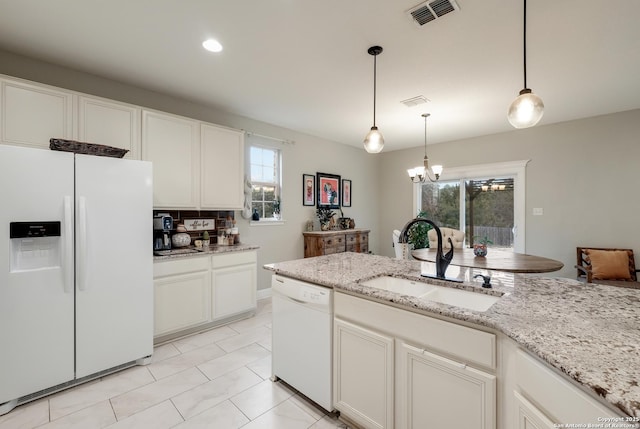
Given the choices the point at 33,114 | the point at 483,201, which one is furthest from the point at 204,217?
the point at 483,201

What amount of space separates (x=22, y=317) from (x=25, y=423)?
66cm

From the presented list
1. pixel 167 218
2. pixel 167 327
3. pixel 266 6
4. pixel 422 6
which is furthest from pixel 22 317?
pixel 422 6

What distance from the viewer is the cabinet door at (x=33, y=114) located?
2178 mm

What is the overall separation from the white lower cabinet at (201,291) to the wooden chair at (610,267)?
425 cm

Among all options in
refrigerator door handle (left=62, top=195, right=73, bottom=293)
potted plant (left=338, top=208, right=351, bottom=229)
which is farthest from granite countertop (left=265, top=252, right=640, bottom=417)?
potted plant (left=338, top=208, right=351, bottom=229)

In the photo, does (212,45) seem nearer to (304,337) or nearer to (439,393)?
(304,337)

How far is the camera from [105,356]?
226 cm

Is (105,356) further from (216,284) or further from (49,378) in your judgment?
(216,284)

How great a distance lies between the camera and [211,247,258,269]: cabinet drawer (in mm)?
3170

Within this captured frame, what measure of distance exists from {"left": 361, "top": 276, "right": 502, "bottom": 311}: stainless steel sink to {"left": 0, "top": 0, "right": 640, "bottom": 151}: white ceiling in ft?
6.04

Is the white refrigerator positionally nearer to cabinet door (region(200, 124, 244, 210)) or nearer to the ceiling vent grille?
cabinet door (region(200, 124, 244, 210))

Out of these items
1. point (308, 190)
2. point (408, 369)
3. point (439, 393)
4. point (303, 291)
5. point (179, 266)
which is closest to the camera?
point (439, 393)

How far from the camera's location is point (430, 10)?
6.20 ft

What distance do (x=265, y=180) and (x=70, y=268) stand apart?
2.70 m
